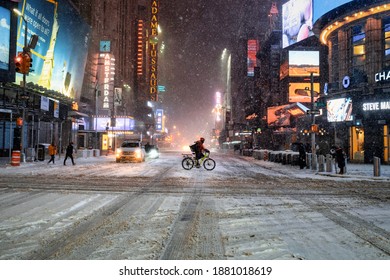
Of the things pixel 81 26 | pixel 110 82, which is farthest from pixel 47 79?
pixel 110 82

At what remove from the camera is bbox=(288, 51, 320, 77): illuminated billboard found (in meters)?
57.8

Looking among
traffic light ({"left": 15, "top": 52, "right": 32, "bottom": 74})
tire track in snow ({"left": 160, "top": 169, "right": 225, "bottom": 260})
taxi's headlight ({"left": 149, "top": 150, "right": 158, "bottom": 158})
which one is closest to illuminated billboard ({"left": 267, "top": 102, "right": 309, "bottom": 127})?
taxi's headlight ({"left": 149, "top": 150, "right": 158, "bottom": 158})

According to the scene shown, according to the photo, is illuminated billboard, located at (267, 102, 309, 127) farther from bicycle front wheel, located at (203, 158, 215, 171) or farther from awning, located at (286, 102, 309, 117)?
bicycle front wheel, located at (203, 158, 215, 171)

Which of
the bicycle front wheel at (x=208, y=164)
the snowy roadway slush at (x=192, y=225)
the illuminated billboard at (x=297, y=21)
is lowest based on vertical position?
the snowy roadway slush at (x=192, y=225)

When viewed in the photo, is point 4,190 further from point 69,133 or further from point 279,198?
point 69,133

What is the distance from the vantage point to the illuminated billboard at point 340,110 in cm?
2691

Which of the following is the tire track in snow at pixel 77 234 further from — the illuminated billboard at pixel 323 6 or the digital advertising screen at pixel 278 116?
the digital advertising screen at pixel 278 116

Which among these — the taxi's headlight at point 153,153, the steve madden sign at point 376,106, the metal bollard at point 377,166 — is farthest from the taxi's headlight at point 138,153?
the steve madden sign at point 376,106

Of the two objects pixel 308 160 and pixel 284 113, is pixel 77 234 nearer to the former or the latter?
pixel 308 160

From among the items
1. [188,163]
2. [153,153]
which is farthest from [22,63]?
[153,153]

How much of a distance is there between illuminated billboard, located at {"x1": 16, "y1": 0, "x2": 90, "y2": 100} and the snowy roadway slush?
26.0 metres

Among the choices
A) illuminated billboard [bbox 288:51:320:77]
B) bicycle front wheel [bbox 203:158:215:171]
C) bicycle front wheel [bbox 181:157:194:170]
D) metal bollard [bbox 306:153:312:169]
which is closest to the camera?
bicycle front wheel [bbox 203:158:215:171]

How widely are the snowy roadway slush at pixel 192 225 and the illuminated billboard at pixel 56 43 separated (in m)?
26.0
